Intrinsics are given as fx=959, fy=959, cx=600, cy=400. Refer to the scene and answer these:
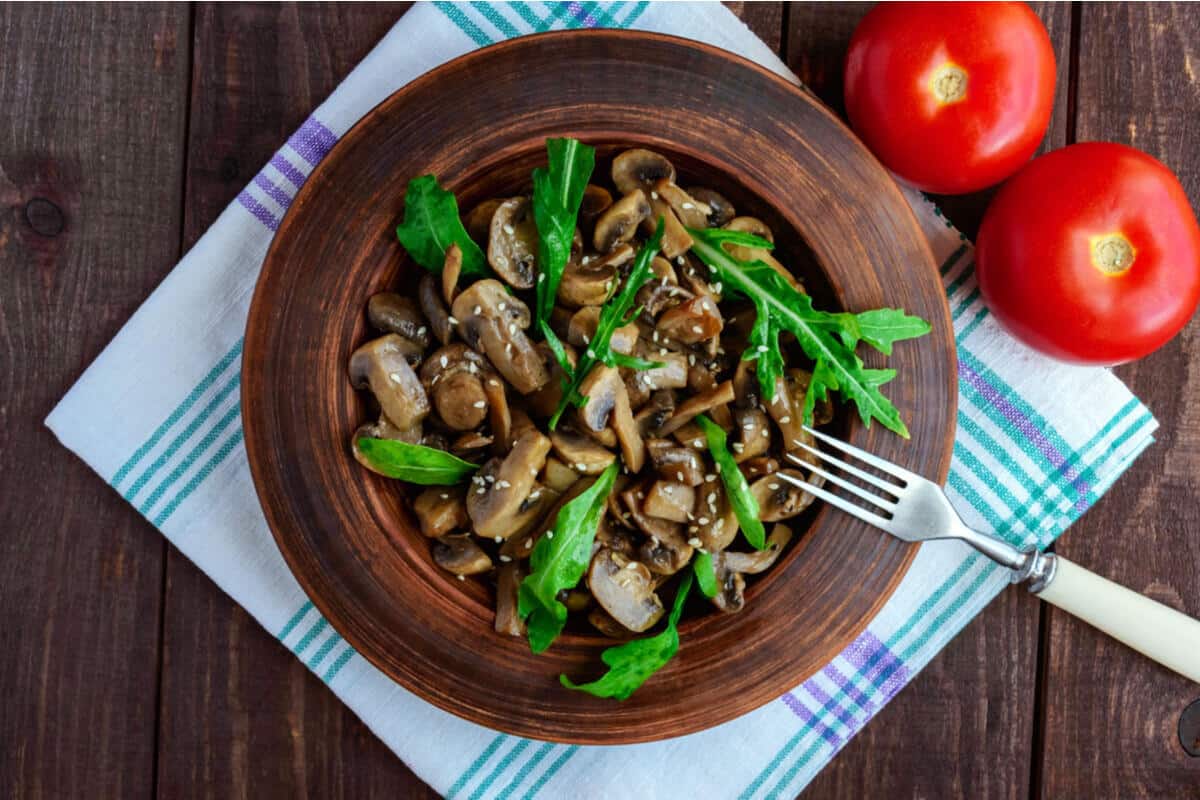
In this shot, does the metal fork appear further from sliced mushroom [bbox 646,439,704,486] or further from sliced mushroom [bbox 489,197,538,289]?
sliced mushroom [bbox 489,197,538,289]

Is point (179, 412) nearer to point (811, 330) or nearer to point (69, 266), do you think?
point (69, 266)

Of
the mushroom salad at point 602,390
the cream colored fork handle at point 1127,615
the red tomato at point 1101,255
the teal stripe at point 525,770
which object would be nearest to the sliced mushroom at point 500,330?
the mushroom salad at point 602,390

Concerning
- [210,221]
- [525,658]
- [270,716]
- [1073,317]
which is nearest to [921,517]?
[1073,317]

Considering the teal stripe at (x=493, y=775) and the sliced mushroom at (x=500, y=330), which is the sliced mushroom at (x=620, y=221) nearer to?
the sliced mushroom at (x=500, y=330)

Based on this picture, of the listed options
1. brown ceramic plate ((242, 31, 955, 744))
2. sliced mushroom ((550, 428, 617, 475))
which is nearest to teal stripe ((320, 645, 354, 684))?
brown ceramic plate ((242, 31, 955, 744))

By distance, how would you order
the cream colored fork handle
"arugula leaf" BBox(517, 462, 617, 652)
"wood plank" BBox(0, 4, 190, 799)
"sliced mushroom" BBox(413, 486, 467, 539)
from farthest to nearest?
"wood plank" BBox(0, 4, 190, 799)
the cream colored fork handle
"sliced mushroom" BBox(413, 486, 467, 539)
"arugula leaf" BBox(517, 462, 617, 652)

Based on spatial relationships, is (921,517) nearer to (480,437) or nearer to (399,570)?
(480,437)

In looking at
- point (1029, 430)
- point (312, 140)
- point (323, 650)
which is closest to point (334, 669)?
point (323, 650)
